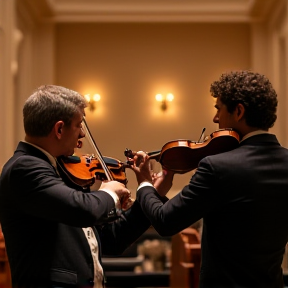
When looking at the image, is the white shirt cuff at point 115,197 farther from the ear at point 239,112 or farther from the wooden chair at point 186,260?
the wooden chair at point 186,260

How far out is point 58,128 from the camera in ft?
7.86

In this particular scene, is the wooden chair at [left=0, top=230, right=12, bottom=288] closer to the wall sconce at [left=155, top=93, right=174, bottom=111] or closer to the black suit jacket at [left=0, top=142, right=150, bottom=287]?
the black suit jacket at [left=0, top=142, right=150, bottom=287]

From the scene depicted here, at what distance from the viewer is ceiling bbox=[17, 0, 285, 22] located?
9867mm

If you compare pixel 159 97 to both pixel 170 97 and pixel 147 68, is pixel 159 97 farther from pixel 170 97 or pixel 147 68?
pixel 147 68

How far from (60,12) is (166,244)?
13.1ft

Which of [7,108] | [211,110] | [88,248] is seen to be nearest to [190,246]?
[88,248]

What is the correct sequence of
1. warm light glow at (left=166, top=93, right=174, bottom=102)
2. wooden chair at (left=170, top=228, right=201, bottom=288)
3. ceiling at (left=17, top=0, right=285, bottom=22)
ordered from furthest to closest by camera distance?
1. warm light glow at (left=166, top=93, right=174, bottom=102)
2. ceiling at (left=17, top=0, right=285, bottom=22)
3. wooden chair at (left=170, top=228, right=201, bottom=288)

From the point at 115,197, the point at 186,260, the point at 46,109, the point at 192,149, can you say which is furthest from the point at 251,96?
the point at 186,260

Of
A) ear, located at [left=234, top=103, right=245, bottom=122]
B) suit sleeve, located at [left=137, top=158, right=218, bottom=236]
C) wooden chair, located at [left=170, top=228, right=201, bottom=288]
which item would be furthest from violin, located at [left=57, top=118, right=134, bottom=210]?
wooden chair, located at [left=170, top=228, right=201, bottom=288]

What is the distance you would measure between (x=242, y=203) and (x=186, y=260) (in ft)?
9.17

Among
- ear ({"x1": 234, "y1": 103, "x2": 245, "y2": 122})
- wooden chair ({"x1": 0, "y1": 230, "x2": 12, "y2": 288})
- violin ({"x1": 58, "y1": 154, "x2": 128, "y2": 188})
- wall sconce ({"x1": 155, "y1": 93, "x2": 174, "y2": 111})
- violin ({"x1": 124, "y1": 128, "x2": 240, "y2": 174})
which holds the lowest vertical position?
wooden chair ({"x1": 0, "y1": 230, "x2": 12, "y2": 288})

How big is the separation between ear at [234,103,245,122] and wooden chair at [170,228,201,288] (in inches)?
105

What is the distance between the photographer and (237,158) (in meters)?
2.33

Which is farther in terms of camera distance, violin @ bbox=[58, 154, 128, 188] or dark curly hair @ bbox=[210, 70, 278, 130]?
violin @ bbox=[58, 154, 128, 188]
